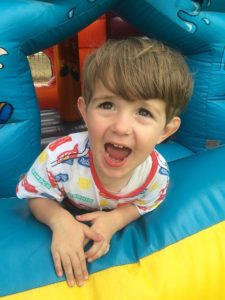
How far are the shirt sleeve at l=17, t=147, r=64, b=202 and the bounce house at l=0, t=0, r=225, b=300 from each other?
0.21ft

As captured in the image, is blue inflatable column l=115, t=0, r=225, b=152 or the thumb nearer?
the thumb

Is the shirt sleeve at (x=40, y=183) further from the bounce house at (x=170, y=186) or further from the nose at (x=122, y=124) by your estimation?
the nose at (x=122, y=124)

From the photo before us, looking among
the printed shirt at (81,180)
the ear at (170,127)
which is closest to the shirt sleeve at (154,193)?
the printed shirt at (81,180)

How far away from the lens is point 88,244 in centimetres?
80

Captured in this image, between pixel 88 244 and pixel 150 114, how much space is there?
293 millimetres

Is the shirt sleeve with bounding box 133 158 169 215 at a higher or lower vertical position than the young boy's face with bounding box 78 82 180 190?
lower

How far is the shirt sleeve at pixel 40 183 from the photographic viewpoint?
0.86 meters

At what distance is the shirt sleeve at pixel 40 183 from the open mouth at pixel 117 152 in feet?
0.57

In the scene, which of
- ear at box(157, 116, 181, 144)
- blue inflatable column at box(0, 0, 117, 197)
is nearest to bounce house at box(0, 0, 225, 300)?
blue inflatable column at box(0, 0, 117, 197)

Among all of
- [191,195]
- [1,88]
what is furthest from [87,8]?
[191,195]

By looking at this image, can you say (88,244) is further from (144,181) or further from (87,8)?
(87,8)

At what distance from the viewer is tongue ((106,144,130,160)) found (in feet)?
2.39

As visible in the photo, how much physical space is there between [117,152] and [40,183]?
23 cm

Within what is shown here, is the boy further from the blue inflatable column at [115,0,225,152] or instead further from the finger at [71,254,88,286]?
the blue inflatable column at [115,0,225,152]
